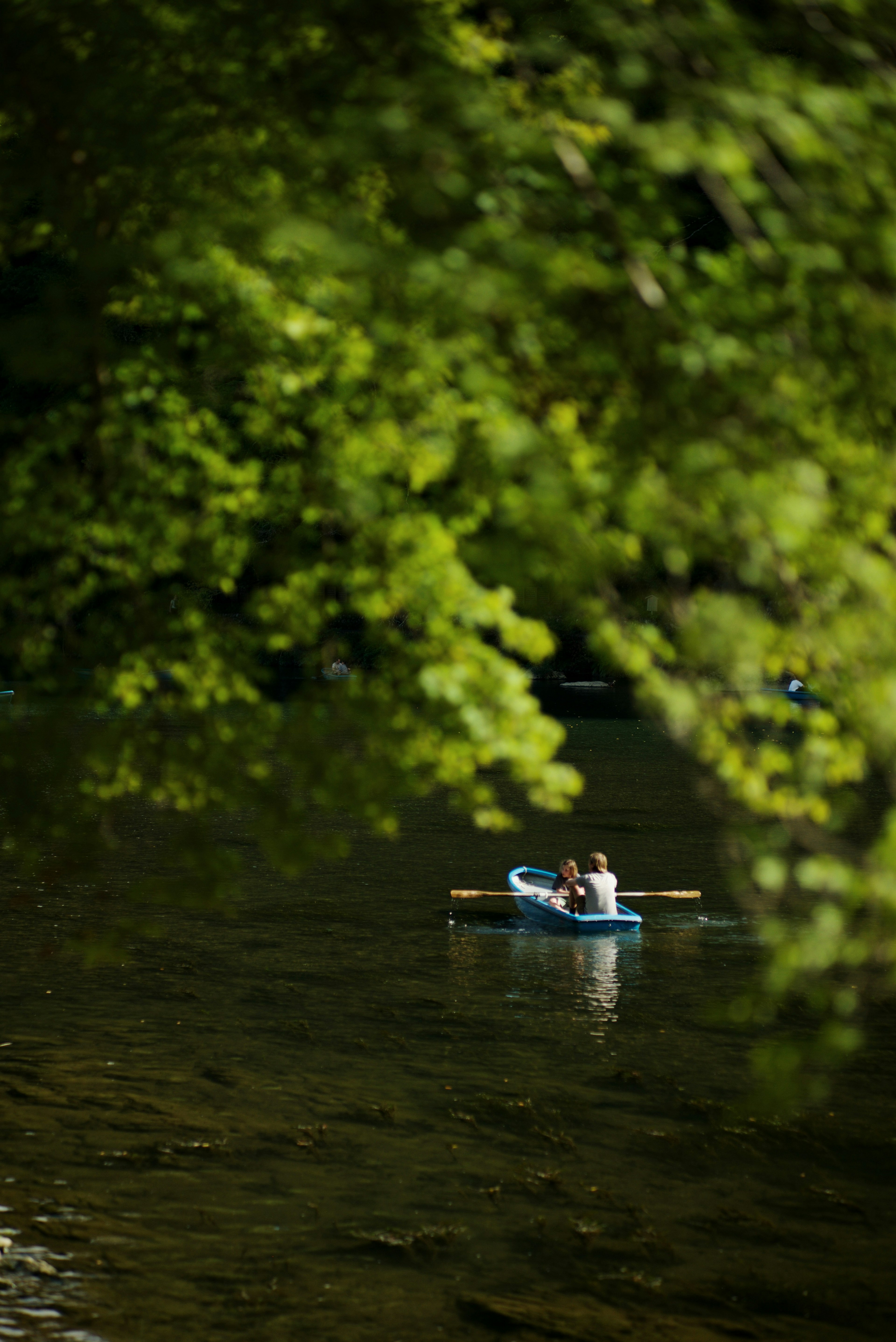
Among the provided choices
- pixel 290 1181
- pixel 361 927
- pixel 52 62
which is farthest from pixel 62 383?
pixel 361 927

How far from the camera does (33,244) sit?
258 inches

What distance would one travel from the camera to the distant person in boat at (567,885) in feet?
82.7

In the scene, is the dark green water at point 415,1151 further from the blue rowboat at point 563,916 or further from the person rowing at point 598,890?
the person rowing at point 598,890

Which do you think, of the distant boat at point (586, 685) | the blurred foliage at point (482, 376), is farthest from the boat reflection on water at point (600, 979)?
the distant boat at point (586, 685)

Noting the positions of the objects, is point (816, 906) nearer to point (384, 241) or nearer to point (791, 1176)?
point (384, 241)

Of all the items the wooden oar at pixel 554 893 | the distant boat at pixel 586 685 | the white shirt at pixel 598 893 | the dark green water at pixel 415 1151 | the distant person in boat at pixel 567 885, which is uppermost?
the dark green water at pixel 415 1151

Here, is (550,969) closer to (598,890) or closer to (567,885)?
(598,890)

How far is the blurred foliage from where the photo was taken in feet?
15.7

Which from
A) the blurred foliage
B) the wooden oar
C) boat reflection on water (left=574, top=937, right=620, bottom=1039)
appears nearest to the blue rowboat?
the wooden oar

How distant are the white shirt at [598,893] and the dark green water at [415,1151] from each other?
2.36ft

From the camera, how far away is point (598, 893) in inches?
977

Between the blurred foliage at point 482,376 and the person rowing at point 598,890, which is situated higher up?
the blurred foliage at point 482,376

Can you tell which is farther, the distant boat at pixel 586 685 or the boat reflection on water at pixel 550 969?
the distant boat at pixel 586 685

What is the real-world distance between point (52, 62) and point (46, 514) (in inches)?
74.0
